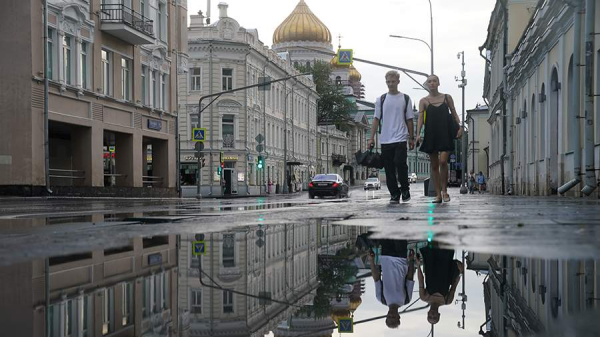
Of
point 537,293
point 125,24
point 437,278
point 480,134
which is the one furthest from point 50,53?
point 480,134

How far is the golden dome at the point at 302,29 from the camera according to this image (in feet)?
335

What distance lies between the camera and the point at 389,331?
203cm

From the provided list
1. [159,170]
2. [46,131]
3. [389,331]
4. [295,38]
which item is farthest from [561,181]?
[295,38]

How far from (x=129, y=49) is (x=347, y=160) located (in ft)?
264

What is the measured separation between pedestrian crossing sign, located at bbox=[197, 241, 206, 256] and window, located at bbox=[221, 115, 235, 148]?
170ft

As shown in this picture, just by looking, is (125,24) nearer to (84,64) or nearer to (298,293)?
(84,64)

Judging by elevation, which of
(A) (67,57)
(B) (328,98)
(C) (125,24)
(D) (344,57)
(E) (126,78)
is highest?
(B) (328,98)

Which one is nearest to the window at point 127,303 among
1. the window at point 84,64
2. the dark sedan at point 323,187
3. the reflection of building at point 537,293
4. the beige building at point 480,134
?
the reflection of building at point 537,293

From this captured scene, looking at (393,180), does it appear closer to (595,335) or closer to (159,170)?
(595,335)

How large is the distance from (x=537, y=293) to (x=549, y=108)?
22053 mm

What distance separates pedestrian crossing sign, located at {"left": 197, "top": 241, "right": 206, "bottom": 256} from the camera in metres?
4.05

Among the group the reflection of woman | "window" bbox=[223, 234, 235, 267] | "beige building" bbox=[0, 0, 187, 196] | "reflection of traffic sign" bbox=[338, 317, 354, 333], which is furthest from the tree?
"reflection of traffic sign" bbox=[338, 317, 354, 333]

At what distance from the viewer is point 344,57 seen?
32406 millimetres

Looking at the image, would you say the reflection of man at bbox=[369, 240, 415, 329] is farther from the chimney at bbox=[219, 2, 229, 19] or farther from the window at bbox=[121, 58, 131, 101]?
the chimney at bbox=[219, 2, 229, 19]
